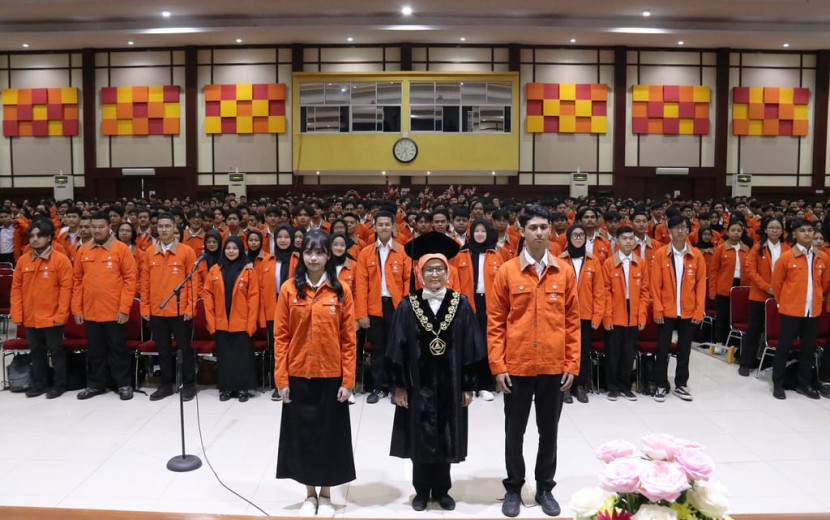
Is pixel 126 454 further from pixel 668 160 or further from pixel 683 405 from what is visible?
pixel 668 160

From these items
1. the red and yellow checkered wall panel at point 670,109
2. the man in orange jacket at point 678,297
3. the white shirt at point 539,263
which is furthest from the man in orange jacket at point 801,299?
the red and yellow checkered wall panel at point 670,109

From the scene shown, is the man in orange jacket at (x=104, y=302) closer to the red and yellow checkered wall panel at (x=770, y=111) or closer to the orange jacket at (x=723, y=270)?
the orange jacket at (x=723, y=270)

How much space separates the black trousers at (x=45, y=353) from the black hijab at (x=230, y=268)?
164 centimetres

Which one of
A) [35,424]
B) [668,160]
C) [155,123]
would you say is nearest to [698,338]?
[35,424]

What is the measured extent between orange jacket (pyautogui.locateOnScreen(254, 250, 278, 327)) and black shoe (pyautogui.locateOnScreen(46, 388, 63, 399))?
2036 mm

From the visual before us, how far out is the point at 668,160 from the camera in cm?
2089

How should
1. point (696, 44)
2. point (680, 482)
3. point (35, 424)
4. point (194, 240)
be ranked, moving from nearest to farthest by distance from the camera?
point (680, 482) < point (35, 424) < point (194, 240) < point (696, 44)

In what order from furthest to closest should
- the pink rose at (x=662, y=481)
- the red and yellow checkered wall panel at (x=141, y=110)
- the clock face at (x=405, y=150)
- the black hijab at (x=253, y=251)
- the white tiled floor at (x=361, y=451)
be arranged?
the red and yellow checkered wall panel at (x=141, y=110) < the clock face at (x=405, y=150) < the black hijab at (x=253, y=251) < the white tiled floor at (x=361, y=451) < the pink rose at (x=662, y=481)

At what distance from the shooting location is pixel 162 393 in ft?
21.1

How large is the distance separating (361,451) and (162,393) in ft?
8.08

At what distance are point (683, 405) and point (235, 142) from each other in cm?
1726

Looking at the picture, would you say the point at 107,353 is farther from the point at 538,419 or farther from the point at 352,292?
the point at 538,419

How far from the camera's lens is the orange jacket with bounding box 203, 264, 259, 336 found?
6.33 meters

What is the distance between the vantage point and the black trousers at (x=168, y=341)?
6445 mm
